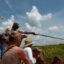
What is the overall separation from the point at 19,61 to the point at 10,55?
20 cm

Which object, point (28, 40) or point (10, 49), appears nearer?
point (10, 49)

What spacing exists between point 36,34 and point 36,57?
120 centimetres

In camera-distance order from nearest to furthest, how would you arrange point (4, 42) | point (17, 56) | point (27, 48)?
point (17, 56) → point (4, 42) → point (27, 48)

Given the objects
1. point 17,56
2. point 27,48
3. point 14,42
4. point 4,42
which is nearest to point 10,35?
point 14,42

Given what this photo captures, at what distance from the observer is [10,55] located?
3979 mm

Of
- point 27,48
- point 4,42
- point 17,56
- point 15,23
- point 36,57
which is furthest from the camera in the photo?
point 36,57

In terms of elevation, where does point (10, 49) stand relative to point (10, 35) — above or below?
below

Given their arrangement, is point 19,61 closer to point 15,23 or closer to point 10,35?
point 10,35

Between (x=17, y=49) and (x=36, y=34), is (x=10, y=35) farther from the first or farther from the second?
(x=36, y=34)

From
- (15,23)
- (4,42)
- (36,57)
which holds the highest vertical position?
(15,23)

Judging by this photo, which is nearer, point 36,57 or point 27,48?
point 27,48

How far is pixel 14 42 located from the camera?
411 centimetres

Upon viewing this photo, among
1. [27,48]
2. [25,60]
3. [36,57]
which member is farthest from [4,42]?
[36,57]

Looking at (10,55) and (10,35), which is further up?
(10,35)
